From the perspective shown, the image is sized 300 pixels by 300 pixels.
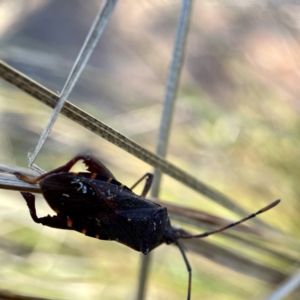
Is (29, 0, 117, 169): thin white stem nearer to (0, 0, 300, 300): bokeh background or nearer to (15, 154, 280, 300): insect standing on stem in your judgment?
(15, 154, 280, 300): insect standing on stem

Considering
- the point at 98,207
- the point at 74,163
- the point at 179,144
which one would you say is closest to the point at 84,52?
the point at 74,163

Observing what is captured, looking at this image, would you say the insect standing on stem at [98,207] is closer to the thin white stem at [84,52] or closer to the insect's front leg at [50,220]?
the insect's front leg at [50,220]

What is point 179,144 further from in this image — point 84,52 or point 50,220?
point 84,52

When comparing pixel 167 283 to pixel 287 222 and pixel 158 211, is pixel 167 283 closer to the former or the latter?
pixel 287 222

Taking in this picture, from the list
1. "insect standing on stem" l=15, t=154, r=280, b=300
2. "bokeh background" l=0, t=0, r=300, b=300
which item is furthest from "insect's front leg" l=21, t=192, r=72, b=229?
"bokeh background" l=0, t=0, r=300, b=300

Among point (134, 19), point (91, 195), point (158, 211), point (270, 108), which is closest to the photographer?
point (91, 195)

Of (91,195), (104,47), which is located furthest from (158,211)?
(104,47)

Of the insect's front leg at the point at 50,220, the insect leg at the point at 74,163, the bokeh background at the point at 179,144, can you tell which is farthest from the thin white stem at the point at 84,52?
the bokeh background at the point at 179,144
